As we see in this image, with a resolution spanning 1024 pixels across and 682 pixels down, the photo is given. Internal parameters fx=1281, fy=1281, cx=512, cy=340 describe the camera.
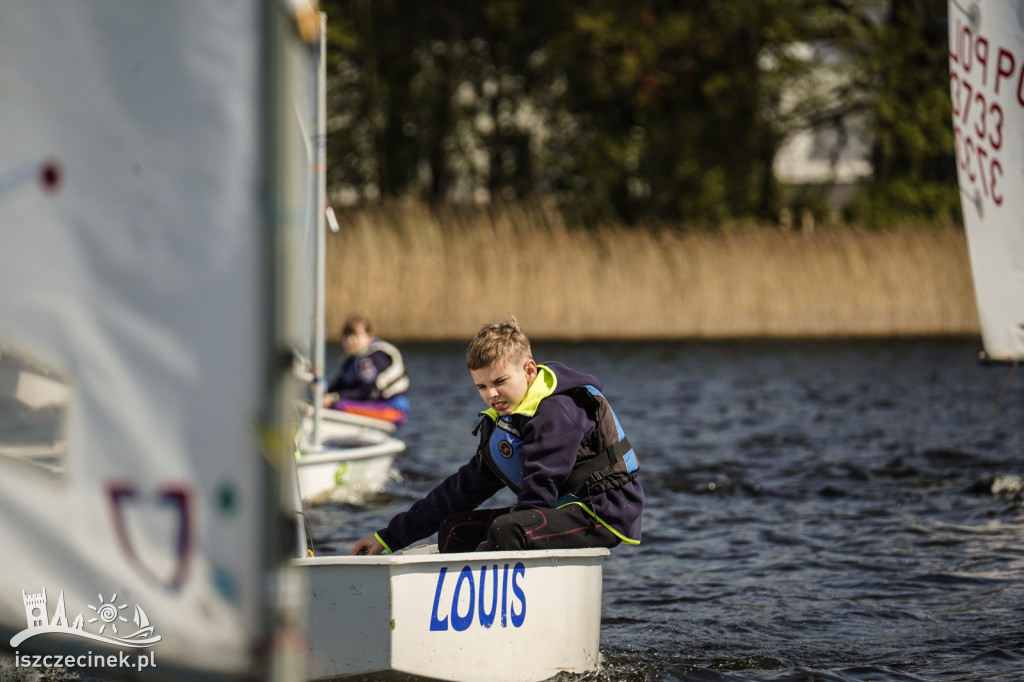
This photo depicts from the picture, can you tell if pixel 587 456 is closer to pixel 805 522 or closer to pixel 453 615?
pixel 453 615

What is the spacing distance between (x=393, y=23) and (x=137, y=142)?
24281 millimetres

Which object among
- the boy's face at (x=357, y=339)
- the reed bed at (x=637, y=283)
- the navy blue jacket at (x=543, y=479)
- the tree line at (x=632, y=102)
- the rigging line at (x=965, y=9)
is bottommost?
the navy blue jacket at (x=543, y=479)

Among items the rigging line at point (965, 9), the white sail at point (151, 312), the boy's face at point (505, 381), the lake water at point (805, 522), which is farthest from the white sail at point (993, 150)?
the white sail at point (151, 312)

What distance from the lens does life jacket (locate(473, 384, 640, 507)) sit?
3.48 metres

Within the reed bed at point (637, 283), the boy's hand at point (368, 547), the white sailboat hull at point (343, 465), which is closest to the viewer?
the boy's hand at point (368, 547)

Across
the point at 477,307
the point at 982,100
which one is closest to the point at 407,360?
the point at 477,307

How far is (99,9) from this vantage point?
1731 mm

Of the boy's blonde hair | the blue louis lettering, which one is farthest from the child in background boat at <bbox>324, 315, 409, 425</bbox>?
the blue louis lettering

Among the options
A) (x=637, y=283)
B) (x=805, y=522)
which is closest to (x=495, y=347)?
(x=805, y=522)

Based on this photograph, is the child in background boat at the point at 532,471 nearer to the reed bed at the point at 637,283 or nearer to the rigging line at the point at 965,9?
the rigging line at the point at 965,9

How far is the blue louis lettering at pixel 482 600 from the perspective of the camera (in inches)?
122

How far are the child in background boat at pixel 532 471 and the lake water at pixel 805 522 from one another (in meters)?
0.46

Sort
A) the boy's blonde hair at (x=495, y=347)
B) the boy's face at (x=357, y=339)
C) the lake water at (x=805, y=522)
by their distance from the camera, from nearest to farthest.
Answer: the boy's blonde hair at (x=495, y=347) < the lake water at (x=805, y=522) < the boy's face at (x=357, y=339)

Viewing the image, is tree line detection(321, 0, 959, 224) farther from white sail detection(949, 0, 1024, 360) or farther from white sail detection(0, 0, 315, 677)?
white sail detection(0, 0, 315, 677)
